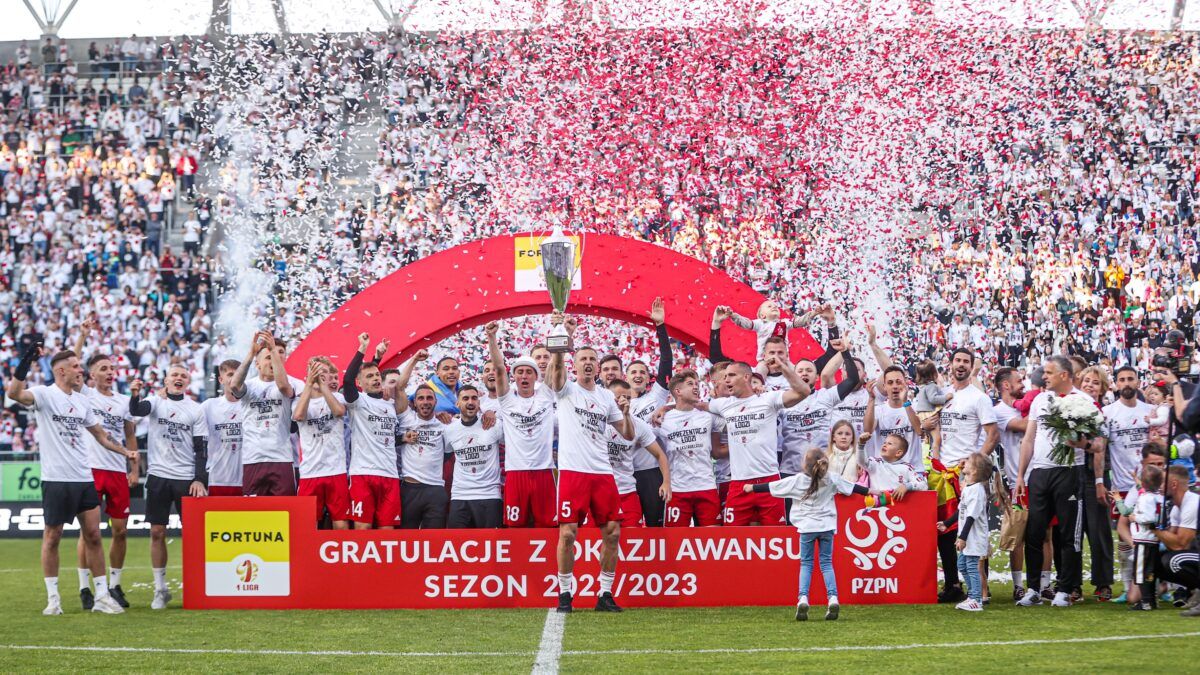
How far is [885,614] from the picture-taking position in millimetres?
9695

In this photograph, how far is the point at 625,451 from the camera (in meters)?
10.8

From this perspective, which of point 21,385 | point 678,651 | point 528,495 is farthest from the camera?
point 528,495

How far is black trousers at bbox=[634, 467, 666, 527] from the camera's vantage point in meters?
11.1

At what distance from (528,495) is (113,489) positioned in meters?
3.45

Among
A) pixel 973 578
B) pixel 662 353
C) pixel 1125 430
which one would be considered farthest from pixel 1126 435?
pixel 662 353

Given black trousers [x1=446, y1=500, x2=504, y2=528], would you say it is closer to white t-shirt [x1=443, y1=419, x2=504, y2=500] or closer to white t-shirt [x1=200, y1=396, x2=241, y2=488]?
white t-shirt [x1=443, y1=419, x2=504, y2=500]

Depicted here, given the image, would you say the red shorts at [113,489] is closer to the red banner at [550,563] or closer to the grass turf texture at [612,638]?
the grass turf texture at [612,638]

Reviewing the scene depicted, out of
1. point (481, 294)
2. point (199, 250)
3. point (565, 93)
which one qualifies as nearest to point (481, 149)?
point (565, 93)

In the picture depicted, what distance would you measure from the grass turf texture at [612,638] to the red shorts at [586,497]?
0.70 metres

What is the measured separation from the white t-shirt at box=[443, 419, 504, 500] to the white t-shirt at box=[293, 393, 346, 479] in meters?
0.84

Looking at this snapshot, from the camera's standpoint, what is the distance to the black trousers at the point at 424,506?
1110 cm

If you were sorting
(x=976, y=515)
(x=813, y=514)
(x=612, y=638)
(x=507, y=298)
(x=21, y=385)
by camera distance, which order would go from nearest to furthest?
(x=612, y=638) < (x=813, y=514) < (x=976, y=515) < (x=21, y=385) < (x=507, y=298)

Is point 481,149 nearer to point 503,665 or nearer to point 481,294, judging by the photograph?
point 481,294

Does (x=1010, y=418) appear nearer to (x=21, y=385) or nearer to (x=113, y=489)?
(x=113, y=489)
